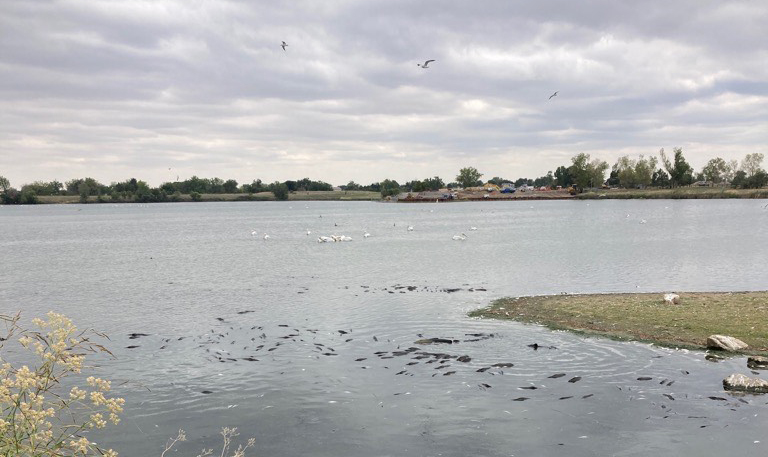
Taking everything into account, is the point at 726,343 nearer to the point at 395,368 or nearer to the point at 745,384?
the point at 745,384

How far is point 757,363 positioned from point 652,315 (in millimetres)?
6919

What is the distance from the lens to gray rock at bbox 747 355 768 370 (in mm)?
19109

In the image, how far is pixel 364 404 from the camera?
1719 centimetres

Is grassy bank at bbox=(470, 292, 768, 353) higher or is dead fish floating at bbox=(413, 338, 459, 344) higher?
grassy bank at bbox=(470, 292, 768, 353)

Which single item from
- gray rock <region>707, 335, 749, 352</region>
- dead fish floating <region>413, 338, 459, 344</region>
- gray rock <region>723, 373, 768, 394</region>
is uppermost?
gray rock <region>707, 335, 749, 352</region>

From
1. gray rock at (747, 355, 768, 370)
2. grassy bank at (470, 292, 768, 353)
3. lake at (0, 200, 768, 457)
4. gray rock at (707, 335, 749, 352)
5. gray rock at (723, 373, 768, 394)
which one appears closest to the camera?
lake at (0, 200, 768, 457)

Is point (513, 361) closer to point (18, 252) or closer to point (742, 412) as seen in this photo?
point (742, 412)

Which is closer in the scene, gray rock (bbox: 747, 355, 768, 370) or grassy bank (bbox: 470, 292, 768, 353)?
gray rock (bbox: 747, 355, 768, 370)

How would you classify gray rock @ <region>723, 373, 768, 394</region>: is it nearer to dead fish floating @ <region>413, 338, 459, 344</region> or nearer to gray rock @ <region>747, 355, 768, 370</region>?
gray rock @ <region>747, 355, 768, 370</region>

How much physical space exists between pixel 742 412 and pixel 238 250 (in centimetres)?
6202

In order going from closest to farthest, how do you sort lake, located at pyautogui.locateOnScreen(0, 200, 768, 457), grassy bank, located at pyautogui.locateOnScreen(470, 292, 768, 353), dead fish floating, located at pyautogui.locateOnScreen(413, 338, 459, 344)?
lake, located at pyautogui.locateOnScreen(0, 200, 768, 457) < grassy bank, located at pyautogui.locateOnScreen(470, 292, 768, 353) < dead fish floating, located at pyautogui.locateOnScreen(413, 338, 459, 344)

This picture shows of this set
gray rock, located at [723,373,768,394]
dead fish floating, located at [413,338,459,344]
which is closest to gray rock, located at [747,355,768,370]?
gray rock, located at [723,373,768,394]

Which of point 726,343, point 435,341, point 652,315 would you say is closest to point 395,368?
point 435,341

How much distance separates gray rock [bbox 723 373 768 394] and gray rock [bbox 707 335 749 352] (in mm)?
3294
